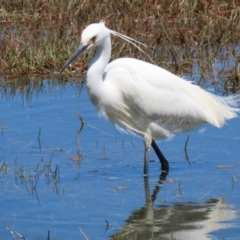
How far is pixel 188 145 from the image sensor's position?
7664 mm

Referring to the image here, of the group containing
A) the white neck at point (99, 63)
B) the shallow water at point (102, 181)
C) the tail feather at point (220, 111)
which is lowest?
the shallow water at point (102, 181)

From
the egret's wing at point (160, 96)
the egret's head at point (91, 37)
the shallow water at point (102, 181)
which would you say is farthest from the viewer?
the egret's wing at point (160, 96)

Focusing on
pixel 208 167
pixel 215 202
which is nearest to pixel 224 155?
pixel 208 167

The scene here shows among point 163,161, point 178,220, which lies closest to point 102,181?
point 163,161

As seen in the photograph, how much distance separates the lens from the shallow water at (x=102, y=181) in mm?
5809

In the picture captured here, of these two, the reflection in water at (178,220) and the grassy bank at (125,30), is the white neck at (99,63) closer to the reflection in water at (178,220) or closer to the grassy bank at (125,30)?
the reflection in water at (178,220)

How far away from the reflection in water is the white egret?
92cm

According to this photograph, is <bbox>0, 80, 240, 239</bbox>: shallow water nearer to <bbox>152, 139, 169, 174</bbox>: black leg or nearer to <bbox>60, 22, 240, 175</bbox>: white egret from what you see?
<bbox>152, 139, 169, 174</bbox>: black leg

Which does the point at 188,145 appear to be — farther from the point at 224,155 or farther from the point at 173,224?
the point at 173,224

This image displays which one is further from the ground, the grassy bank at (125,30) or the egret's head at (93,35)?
the egret's head at (93,35)

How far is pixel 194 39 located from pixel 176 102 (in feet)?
12.0

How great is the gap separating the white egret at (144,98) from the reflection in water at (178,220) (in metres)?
0.92

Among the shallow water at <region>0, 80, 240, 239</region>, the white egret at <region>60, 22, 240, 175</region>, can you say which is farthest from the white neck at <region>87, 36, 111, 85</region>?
the shallow water at <region>0, 80, 240, 239</region>

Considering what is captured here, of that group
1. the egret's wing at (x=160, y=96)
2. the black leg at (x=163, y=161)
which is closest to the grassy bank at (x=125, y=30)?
the egret's wing at (x=160, y=96)
